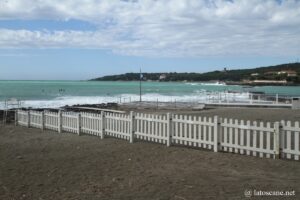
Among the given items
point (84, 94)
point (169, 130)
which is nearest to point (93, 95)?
point (84, 94)

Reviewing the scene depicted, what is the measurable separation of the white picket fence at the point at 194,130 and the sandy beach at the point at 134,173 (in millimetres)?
320

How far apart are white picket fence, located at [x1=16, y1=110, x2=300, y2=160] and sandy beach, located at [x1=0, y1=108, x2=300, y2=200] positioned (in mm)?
320

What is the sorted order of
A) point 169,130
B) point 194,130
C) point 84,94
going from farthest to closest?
point 84,94, point 169,130, point 194,130

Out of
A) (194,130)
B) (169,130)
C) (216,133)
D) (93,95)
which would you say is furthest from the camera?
(93,95)

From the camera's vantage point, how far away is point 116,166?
9883 mm

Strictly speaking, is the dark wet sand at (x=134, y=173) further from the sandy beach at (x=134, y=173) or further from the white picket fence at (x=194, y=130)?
the white picket fence at (x=194, y=130)

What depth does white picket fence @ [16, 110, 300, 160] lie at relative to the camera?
400 inches

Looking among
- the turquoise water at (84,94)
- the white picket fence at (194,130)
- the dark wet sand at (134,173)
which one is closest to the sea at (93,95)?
the turquoise water at (84,94)

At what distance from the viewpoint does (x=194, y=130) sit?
12.0m

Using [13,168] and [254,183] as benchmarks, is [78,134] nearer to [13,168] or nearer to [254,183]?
[13,168]

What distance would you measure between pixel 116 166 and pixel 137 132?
385cm

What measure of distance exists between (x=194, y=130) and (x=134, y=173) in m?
3.40

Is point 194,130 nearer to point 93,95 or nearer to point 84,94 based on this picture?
point 93,95

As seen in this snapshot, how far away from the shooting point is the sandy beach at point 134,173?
7.47m
